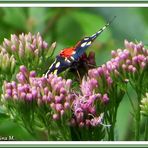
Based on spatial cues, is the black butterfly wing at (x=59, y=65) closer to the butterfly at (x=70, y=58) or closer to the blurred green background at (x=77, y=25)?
the butterfly at (x=70, y=58)

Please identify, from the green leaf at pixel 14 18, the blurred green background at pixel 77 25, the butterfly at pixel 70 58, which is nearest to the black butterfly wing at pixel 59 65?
the butterfly at pixel 70 58

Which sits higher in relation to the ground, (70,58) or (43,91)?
(70,58)

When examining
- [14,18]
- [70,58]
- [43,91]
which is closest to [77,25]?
[14,18]

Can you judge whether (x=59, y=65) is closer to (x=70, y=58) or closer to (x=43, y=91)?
(x=70, y=58)

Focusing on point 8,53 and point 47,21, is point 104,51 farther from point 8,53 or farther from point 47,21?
point 8,53

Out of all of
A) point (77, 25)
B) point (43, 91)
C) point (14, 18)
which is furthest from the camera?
point (77, 25)

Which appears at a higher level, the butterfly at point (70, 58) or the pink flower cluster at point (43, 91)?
the butterfly at point (70, 58)

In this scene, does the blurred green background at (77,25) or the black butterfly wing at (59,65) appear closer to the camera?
the black butterfly wing at (59,65)

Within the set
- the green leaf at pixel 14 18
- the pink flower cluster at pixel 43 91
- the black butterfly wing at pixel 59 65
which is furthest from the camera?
the green leaf at pixel 14 18

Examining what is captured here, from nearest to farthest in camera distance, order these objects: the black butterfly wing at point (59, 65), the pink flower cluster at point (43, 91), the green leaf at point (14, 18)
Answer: the pink flower cluster at point (43, 91)
the black butterfly wing at point (59, 65)
the green leaf at point (14, 18)
